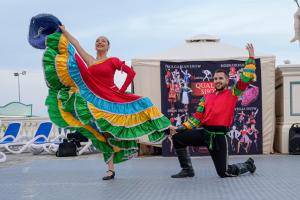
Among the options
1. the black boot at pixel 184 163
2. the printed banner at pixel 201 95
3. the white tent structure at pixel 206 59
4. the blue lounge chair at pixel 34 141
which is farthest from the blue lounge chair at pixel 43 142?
the black boot at pixel 184 163

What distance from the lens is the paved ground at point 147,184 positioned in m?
5.23

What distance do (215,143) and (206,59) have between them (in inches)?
Answer: 176

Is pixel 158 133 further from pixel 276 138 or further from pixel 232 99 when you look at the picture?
pixel 276 138

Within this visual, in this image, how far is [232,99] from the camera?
642cm

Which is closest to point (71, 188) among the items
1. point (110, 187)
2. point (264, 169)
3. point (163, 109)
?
point (110, 187)

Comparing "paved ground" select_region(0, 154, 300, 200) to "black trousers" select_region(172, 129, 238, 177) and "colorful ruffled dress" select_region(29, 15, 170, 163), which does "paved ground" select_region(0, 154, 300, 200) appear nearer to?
"black trousers" select_region(172, 129, 238, 177)

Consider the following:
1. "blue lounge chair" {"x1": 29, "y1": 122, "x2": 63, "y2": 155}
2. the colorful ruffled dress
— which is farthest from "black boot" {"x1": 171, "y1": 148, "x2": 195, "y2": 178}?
"blue lounge chair" {"x1": 29, "y1": 122, "x2": 63, "y2": 155}

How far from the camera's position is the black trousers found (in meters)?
6.45

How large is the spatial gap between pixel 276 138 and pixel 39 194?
667 cm

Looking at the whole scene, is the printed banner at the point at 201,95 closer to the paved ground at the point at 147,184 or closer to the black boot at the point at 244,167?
the paved ground at the point at 147,184

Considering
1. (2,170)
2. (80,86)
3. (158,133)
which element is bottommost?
(2,170)

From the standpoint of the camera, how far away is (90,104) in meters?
6.43

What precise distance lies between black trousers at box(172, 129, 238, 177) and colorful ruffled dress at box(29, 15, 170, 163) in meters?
0.26

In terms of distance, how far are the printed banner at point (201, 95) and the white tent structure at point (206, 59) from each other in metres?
0.11
